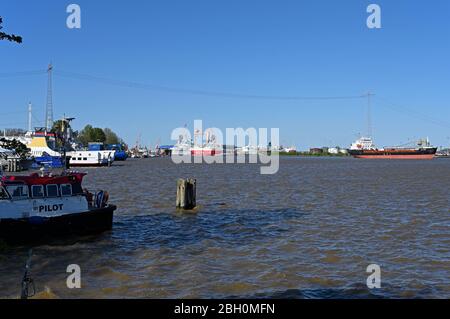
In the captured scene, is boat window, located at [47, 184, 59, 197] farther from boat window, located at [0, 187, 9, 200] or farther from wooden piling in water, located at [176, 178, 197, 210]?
wooden piling in water, located at [176, 178, 197, 210]

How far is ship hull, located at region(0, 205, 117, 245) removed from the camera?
2083cm

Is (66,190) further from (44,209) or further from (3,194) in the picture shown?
(3,194)

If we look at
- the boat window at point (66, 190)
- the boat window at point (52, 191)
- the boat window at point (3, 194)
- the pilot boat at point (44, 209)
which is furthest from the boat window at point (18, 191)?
the boat window at point (66, 190)

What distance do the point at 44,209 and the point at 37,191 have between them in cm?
93

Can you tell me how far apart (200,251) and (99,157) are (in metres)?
99.4

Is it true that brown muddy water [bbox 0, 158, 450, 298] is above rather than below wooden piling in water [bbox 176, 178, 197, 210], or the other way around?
below

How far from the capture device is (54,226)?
22.1m

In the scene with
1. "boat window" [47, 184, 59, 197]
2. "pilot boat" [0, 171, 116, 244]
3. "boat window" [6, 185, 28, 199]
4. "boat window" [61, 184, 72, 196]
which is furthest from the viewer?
"boat window" [61, 184, 72, 196]

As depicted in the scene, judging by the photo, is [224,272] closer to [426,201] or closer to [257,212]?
[257,212]

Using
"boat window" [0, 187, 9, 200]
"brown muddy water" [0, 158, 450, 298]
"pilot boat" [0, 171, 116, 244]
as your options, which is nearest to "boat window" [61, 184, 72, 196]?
"pilot boat" [0, 171, 116, 244]

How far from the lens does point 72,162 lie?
114562 millimetres

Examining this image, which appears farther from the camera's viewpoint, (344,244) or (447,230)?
(447,230)

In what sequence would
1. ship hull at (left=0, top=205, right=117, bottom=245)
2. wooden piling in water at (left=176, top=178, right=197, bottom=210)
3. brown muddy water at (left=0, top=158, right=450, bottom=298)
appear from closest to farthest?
brown muddy water at (left=0, top=158, right=450, bottom=298), ship hull at (left=0, top=205, right=117, bottom=245), wooden piling in water at (left=176, top=178, right=197, bottom=210)
